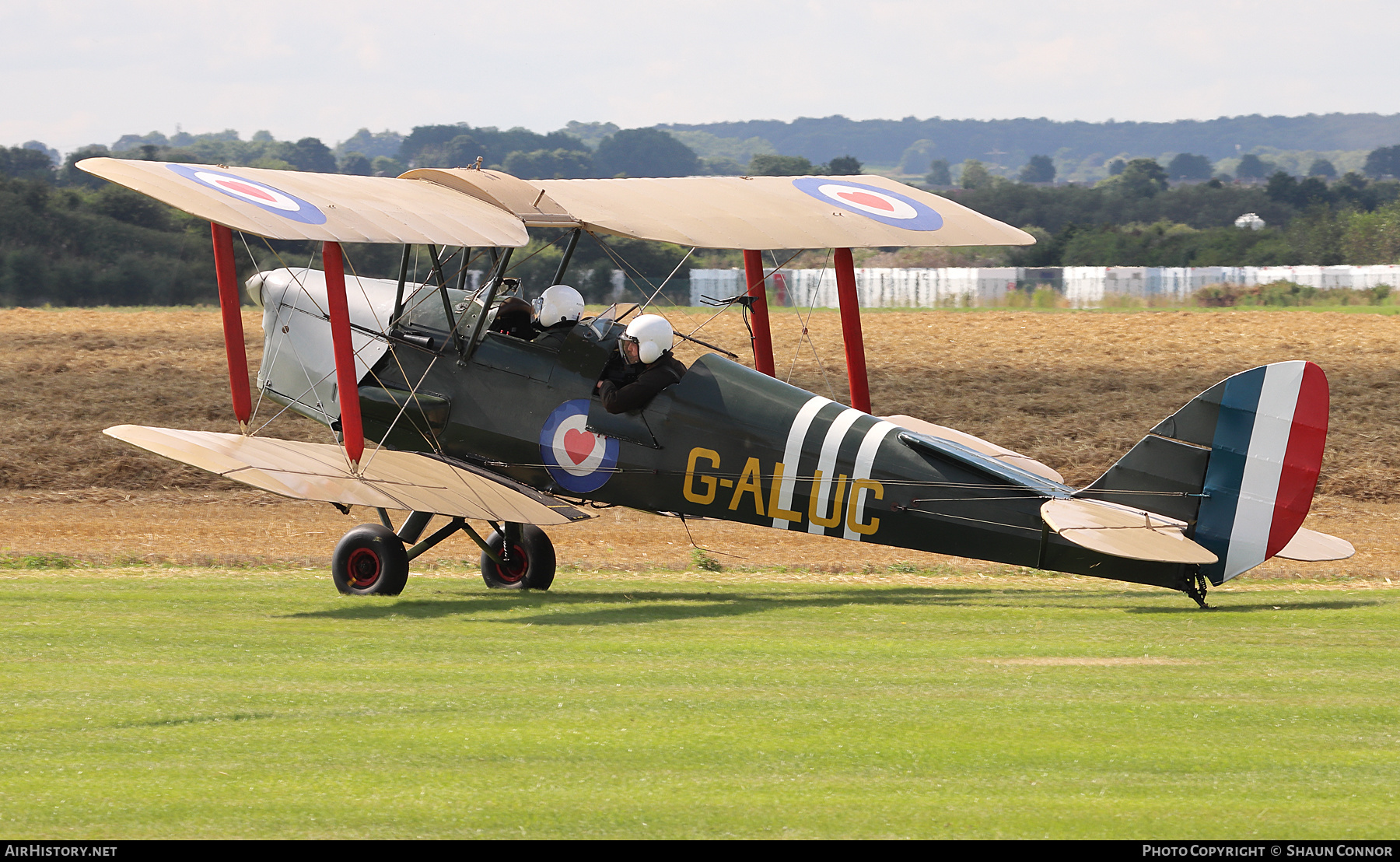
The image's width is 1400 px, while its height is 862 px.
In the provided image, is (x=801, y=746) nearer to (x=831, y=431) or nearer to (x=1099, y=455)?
(x=831, y=431)

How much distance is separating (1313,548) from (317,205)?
6915mm

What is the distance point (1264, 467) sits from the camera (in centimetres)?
934

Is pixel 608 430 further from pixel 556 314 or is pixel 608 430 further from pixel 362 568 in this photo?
pixel 362 568

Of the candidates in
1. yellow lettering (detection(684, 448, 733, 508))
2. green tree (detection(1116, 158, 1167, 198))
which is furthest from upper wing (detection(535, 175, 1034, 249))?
green tree (detection(1116, 158, 1167, 198))

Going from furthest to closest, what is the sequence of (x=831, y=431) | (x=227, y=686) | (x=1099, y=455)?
1. (x=1099, y=455)
2. (x=831, y=431)
3. (x=227, y=686)

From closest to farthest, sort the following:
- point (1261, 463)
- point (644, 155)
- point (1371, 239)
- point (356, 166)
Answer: point (1261, 463) < point (1371, 239) < point (356, 166) < point (644, 155)

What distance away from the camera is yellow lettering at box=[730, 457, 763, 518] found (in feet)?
35.2

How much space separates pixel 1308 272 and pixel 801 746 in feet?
172

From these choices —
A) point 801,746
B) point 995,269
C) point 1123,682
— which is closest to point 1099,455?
point 1123,682

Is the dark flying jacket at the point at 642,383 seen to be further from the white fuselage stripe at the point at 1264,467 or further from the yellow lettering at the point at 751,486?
the white fuselage stripe at the point at 1264,467

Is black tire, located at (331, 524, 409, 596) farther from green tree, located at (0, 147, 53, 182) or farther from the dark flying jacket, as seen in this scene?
green tree, located at (0, 147, 53, 182)

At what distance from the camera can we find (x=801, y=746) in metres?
6.39

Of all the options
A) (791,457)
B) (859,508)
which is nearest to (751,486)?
(791,457)

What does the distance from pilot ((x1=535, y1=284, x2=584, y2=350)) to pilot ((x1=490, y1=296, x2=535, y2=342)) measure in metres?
0.16
